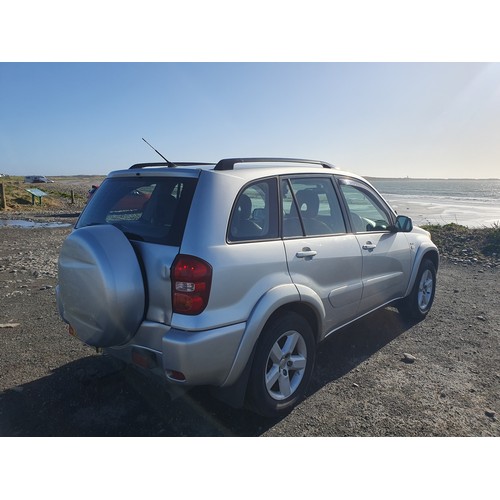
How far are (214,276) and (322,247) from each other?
1.17 metres

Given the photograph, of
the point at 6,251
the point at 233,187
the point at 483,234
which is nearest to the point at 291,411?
the point at 233,187

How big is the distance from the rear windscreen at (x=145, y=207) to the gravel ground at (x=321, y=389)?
135cm

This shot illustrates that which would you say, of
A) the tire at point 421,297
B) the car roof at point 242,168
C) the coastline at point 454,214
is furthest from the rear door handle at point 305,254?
the coastline at point 454,214

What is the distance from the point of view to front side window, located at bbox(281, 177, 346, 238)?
3117 mm

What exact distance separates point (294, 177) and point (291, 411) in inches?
72.5

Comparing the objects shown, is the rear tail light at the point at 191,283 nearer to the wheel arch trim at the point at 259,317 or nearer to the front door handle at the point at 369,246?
the wheel arch trim at the point at 259,317

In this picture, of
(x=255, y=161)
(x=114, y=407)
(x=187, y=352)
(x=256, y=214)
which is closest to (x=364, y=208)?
(x=255, y=161)

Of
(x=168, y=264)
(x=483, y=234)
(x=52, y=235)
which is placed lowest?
(x=52, y=235)

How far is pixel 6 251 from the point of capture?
8.88 m

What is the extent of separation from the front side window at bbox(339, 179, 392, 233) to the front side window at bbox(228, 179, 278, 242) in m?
1.07

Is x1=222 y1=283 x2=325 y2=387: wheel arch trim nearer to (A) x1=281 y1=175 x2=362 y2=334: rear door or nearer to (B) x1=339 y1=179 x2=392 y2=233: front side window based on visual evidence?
(A) x1=281 y1=175 x2=362 y2=334: rear door

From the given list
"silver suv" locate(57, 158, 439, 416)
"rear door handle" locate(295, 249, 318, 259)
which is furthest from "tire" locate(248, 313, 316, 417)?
"rear door handle" locate(295, 249, 318, 259)

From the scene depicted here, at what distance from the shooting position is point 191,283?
2.37 meters

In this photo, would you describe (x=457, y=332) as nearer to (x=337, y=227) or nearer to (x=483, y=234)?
(x=337, y=227)
